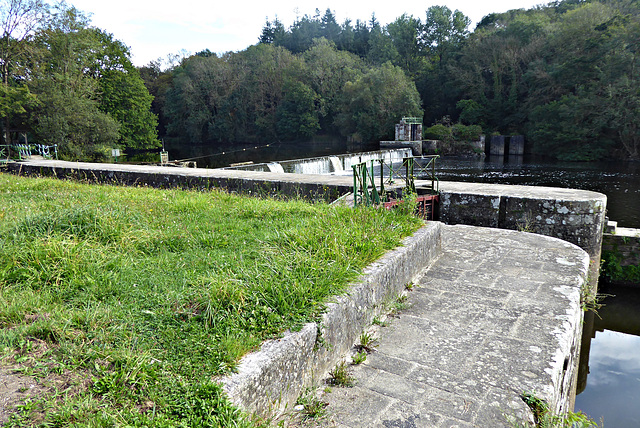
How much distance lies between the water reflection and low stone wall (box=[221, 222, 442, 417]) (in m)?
2.66

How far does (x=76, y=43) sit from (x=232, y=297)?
35.9 metres

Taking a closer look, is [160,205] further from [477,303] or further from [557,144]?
[557,144]

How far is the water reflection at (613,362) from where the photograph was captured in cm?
502

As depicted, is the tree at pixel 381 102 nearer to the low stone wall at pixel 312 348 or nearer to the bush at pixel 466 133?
the bush at pixel 466 133

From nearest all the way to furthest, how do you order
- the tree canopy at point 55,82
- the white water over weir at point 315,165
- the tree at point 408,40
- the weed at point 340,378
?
1. the weed at point 340,378
2. the white water over weir at point 315,165
3. the tree canopy at point 55,82
4. the tree at point 408,40

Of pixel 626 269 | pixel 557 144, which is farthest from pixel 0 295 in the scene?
pixel 557 144

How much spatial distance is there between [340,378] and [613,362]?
5404mm

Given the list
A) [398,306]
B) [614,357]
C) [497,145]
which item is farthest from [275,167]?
[497,145]

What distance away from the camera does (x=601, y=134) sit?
1243 inches

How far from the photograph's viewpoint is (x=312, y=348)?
2.66 m

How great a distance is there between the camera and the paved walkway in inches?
99.0

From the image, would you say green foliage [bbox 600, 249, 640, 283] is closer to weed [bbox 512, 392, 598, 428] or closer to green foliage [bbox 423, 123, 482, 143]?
weed [bbox 512, 392, 598, 428]

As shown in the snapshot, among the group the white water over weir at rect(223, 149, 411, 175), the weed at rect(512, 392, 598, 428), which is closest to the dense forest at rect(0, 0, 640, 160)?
the white water over weir at rect(223, 149, 411, 175)

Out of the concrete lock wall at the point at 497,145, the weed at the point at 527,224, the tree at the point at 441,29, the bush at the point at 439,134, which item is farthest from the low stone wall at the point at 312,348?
the tree at the point at 441,29
